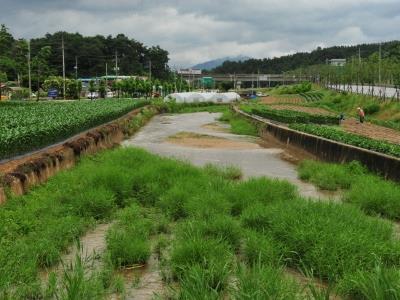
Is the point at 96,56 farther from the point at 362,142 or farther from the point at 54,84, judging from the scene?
the point at 362,142

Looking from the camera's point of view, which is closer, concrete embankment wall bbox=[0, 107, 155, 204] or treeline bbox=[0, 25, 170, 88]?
concrete embankment wall bbox=[0, 107, 155, 204]

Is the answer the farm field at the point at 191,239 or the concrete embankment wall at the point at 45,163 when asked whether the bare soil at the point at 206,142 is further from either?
the farm field at the point at 191,239

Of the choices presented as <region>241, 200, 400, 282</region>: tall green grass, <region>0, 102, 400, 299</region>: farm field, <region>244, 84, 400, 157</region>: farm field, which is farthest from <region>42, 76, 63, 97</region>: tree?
<region>241, 200, 400, 282</region>: tall green grass

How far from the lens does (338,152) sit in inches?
708

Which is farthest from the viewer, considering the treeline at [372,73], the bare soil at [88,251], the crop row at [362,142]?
the treeline at [372,73]

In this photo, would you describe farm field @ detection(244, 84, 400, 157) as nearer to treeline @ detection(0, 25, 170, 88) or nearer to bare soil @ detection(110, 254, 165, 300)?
bare soil @ detection(110, 254, 165, 300)

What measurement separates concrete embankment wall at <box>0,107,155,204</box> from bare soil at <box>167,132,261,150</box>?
229 inches

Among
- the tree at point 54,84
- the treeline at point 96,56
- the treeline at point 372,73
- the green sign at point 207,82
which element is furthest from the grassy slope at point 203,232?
the green sign at point 207,82

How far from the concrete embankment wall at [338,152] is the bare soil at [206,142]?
1.99 metres

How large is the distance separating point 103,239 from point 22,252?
1.85 m

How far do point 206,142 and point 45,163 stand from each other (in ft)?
50.9

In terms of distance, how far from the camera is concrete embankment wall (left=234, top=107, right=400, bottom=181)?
14.0 m

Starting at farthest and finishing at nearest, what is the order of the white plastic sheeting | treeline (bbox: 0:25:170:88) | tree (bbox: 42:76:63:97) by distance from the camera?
1. treeline (bbox: 0:25:170:88)
2. tree (bbox: 42:76:63:97)
3. the white plastic sheeting

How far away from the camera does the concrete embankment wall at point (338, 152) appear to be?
14.0m
